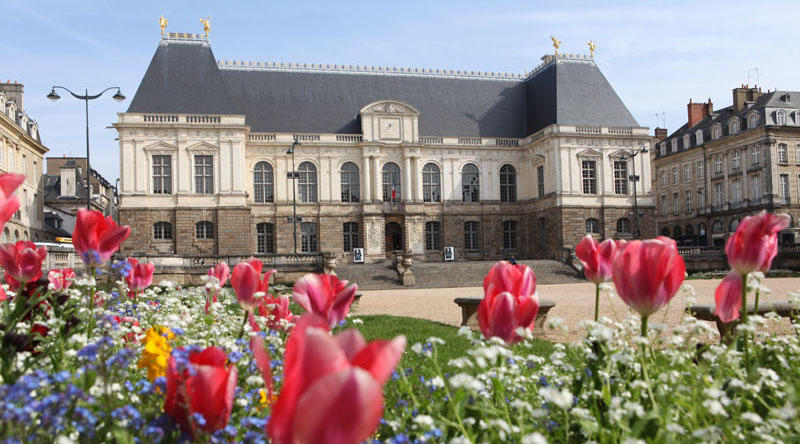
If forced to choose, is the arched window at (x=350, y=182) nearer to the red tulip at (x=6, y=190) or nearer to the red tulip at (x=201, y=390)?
the red tulip at (x=6, y=190)

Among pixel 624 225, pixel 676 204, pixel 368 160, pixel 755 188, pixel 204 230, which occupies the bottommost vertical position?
pixel 624 225

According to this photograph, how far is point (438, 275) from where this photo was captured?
2878 cm

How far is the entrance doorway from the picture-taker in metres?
37.0

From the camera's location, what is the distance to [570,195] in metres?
35.8

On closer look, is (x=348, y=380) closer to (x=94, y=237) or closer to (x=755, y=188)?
(x=94, y=237)

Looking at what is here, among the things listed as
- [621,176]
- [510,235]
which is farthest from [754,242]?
[510,235]

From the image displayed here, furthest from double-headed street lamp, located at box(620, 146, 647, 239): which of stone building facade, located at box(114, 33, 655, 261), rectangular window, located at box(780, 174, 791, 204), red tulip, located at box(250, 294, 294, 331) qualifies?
red tulip, located at box(250, 294, 294, 331)

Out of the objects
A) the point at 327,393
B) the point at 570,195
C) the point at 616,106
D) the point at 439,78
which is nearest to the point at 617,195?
the point at 570,195

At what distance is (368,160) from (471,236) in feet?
26.5

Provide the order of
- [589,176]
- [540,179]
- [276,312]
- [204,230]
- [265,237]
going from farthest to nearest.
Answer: [540,179]
[589,176]
[265,237]
[204,230]
[276,312]

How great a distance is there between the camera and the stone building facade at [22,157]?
113 ft

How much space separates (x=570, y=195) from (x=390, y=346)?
118ft

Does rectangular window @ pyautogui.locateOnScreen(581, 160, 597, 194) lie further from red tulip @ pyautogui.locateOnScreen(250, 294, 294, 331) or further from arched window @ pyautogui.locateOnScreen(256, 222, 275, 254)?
red tulip @ pyautogui.locateOnScreen(250, 294, 294, 331)

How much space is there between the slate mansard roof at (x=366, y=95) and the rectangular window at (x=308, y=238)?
19.5ft
